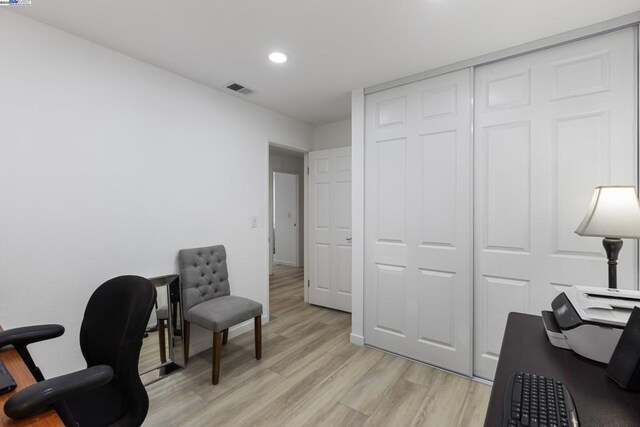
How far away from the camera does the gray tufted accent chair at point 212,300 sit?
225cm

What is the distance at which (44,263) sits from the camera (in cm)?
182

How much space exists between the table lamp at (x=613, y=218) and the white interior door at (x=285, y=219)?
5013mm

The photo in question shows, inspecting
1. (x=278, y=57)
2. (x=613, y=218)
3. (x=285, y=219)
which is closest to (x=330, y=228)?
(x=278, y=57)

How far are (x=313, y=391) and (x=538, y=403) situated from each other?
173cm

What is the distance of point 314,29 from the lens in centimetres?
190

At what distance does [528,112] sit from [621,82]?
478 millimetres

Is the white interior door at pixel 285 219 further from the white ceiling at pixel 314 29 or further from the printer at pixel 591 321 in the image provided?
Answer: the printer at pixel 591 321

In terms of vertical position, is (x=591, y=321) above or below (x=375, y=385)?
above

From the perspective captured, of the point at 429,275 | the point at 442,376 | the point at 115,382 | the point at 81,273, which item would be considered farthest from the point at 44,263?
the point at 442,376

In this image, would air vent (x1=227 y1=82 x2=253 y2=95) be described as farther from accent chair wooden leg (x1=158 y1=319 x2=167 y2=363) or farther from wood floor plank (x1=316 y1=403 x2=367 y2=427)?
wood floor plank (x1=316 y1=403 x2=367 y2=427)

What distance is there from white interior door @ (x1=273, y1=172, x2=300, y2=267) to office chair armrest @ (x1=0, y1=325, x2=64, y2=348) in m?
4.92

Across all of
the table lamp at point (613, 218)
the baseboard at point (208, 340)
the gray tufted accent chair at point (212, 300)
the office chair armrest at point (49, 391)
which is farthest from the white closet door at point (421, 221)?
the office chair armrest at point (49, 391)

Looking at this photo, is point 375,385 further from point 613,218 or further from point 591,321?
point 613,218

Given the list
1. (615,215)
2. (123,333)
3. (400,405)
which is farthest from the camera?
(400,405)
